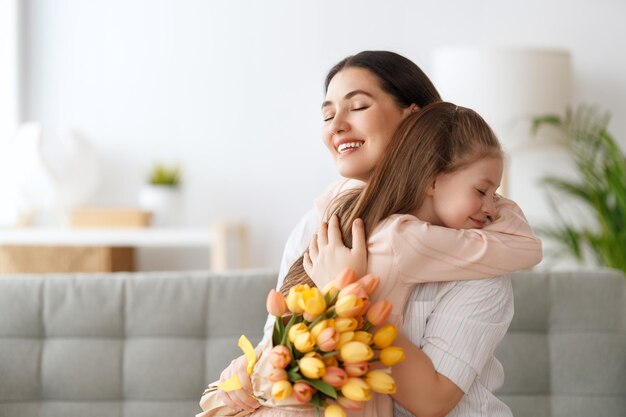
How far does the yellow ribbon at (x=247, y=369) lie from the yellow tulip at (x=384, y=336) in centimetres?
22

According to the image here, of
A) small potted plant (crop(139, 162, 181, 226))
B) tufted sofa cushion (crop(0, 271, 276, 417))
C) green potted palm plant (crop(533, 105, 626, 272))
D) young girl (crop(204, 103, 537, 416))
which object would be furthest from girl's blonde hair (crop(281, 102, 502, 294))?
small potted plant (crop(139, 162, 181, 226))

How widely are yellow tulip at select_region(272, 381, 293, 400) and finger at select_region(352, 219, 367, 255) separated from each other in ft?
0.87

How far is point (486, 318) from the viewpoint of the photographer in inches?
58.6

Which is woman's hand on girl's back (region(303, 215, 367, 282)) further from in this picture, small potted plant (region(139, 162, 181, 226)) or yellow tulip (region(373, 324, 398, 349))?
small potted plant (region(139, 162, 181, 226))

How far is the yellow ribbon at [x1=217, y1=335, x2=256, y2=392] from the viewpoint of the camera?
1.44 m

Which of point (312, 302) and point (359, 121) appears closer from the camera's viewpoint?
point (312, 302)

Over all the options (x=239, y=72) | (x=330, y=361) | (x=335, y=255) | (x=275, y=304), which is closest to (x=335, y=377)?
(x=330, y=361)

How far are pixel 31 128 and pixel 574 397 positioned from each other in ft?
8.70

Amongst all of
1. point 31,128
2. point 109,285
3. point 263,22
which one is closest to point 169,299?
point 109,285

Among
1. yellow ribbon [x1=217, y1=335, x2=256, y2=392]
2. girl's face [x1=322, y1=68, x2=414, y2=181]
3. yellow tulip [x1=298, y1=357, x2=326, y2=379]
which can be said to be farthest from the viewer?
girl's face [x1=322, y1=68, x2=414, y2=181]

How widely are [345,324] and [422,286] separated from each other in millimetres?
276

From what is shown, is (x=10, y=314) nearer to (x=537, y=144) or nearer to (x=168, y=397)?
(x=168, y=397)

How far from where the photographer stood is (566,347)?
2.17 meters

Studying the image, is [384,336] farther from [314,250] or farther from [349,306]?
[314,250]
